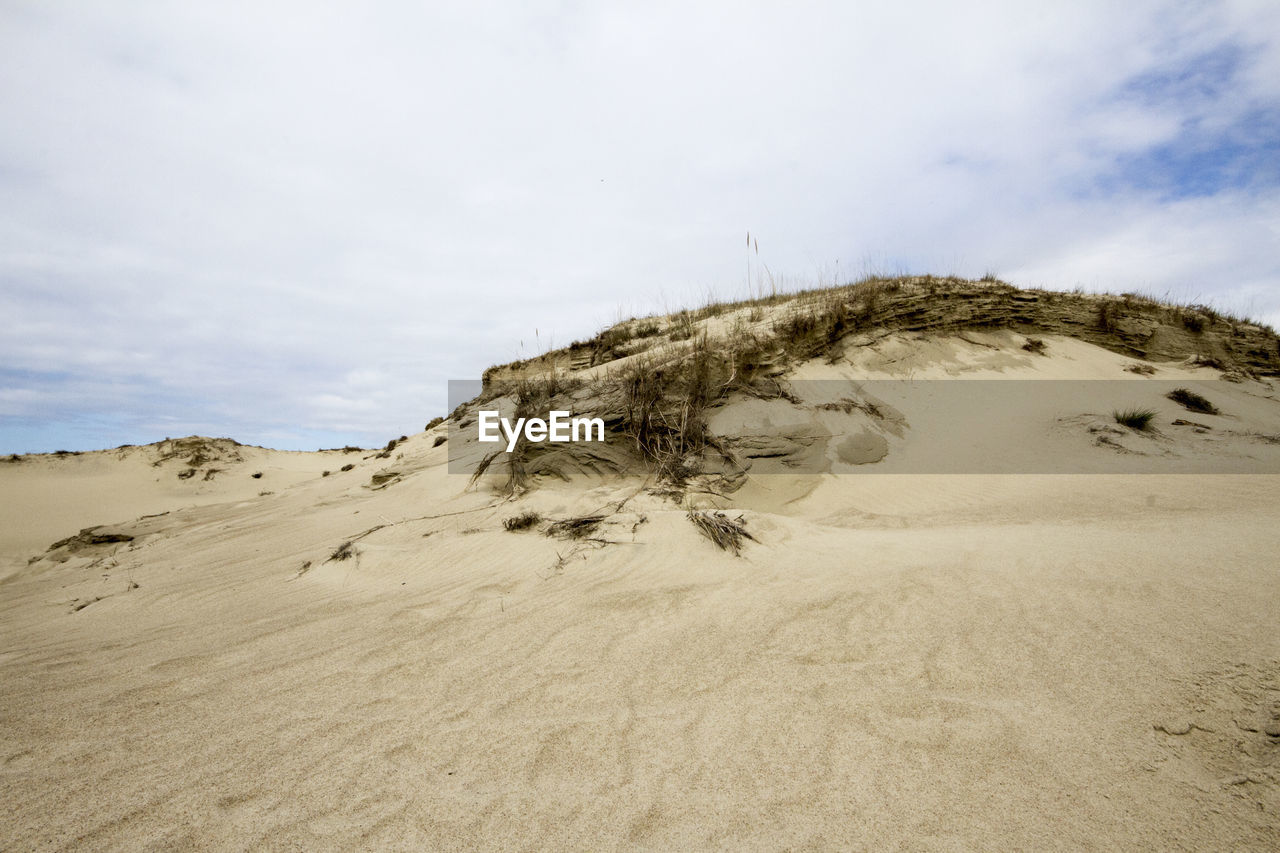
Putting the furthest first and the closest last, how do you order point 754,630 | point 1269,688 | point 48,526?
point 48,526
point 754,630
point 1269,688

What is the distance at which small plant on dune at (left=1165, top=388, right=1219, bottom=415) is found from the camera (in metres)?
8.45

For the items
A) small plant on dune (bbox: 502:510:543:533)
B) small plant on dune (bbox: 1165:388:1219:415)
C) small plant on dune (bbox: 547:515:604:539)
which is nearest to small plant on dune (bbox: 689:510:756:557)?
small plant on dune (bbox: 547:515:604:539)

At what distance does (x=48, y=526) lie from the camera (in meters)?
11.3

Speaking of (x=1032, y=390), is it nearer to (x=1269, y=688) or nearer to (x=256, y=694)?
(x=1269, y=688)

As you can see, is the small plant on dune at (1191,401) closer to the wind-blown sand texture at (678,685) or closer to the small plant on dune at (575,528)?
the wind-blown sand texture at (678,685)

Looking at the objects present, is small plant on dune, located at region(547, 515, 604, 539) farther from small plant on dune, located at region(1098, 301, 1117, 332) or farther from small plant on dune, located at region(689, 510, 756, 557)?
small plant on dune, located at region(1098, 301, 1117, 332)

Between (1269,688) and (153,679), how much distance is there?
5252mm

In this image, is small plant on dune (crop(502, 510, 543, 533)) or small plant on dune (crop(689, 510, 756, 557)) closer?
small plant on dune (crop(689, 510, 756, 557))

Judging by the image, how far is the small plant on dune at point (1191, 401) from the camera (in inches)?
332

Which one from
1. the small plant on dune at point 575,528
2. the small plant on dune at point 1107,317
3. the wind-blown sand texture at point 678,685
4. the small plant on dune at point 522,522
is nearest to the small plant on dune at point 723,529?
the wind-blown sand texture at point 678,685

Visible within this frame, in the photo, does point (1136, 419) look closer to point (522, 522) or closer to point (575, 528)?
point (575, 528)

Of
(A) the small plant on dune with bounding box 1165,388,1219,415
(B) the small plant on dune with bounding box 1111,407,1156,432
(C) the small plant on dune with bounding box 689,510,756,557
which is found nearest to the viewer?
(C) the small plant on dune with bounding box 689,510,756,557

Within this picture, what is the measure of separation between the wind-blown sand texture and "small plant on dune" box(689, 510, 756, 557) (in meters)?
0.09

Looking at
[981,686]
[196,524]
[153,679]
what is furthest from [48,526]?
[981,686]
